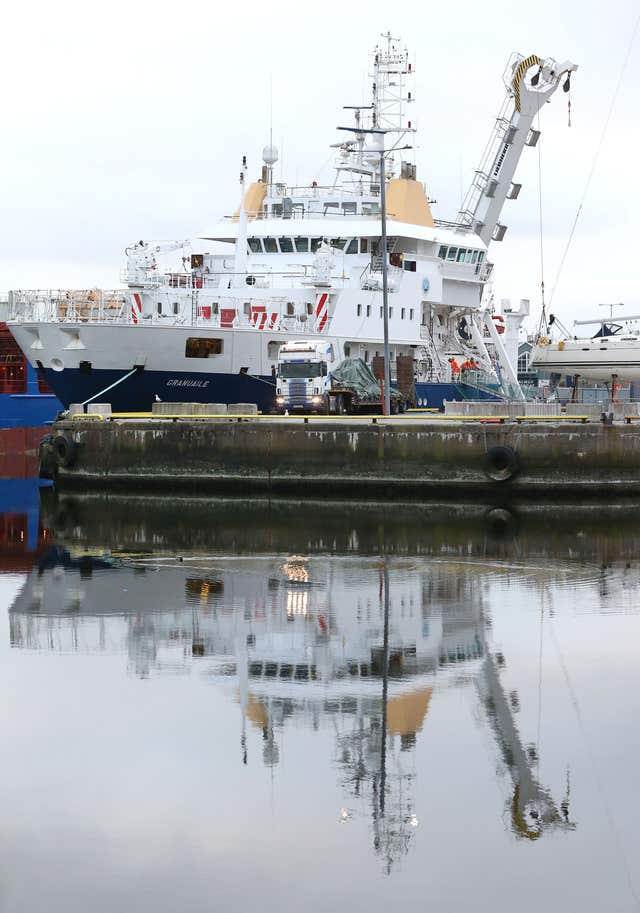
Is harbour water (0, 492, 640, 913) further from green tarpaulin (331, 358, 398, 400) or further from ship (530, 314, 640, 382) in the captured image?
ship (530, 314, 640, 382)

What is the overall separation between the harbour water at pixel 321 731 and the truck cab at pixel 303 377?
14.7 meters

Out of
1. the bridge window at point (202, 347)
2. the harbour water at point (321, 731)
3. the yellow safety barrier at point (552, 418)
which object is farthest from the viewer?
the bridge window at point (202, 347)

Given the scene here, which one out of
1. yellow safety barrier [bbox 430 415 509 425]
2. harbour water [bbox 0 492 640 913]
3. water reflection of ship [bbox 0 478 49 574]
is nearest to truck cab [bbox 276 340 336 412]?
yellow safety barrier [bbox 430 415 509 425]

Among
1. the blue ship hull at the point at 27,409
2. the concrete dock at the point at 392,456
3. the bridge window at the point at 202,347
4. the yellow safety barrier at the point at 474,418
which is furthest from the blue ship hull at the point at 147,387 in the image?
the blue ship hull at the point at 27,409

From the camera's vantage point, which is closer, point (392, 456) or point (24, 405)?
point (392, 456)

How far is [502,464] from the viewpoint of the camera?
113 feet

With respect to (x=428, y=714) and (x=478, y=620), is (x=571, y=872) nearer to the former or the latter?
(x=428, y=714)

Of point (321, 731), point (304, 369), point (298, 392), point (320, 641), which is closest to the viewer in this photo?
point (321, 731)

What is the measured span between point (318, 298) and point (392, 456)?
1180 centimetres

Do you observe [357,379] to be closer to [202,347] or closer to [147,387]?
[202,347]

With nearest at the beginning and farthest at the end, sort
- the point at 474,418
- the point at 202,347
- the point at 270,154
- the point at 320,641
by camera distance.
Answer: the point at 320,641 < the point at 474,418 < the point at 202,347 < the point at 270,154

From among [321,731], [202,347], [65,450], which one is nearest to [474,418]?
[202,347]

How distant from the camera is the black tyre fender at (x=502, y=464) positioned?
3431 cm

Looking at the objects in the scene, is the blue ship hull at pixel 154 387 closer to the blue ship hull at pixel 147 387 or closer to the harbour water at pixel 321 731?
the blue ship hull at pixel 147 387
